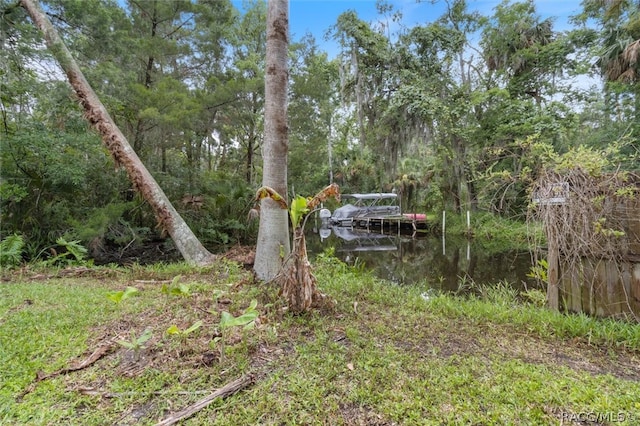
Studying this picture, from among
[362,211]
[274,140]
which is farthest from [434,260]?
[362,211]

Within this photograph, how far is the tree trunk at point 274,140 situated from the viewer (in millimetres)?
3764

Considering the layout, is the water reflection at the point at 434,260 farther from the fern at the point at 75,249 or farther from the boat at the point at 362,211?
the fern at the point at 75,249

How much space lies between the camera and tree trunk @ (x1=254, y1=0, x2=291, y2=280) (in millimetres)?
3764

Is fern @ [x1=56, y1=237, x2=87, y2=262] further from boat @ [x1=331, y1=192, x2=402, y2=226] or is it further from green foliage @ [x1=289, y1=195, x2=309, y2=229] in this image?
boat @ [x1=331, y1=192, x2=402, y2=226]

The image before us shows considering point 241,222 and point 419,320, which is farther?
point 241,222

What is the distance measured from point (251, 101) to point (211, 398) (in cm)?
1070

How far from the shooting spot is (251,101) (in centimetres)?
1102

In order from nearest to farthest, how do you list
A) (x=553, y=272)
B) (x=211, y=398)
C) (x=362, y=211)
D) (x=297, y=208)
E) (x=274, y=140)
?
1. (x=211, y=398)
2. (x=297, y=208)
3. (x=553, y=272)
4. (x=274, y=140)
5. (x=362, y=211)

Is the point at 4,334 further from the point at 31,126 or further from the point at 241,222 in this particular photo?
the point at 241,222

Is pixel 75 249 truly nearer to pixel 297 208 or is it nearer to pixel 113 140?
pixel 113 140

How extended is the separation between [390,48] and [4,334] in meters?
14.3

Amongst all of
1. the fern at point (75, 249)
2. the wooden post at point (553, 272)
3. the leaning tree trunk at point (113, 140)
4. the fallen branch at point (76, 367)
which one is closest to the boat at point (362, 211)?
the leaning tree trunk at point (113, 140)

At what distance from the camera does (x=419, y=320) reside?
305cm

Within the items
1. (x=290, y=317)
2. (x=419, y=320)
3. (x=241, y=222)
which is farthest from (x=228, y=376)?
(x=241, y=222)
